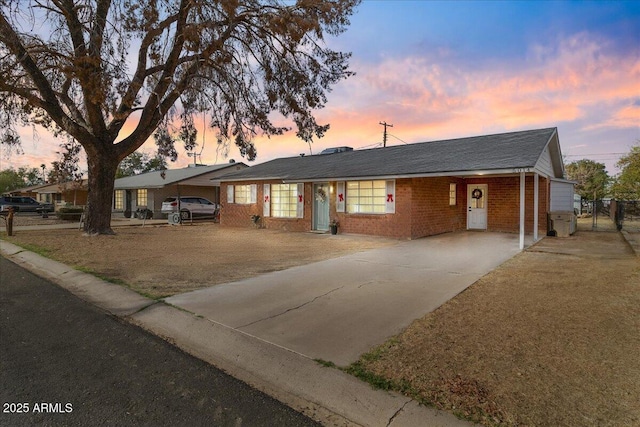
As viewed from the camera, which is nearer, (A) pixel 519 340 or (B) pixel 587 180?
(A) pixel 519 340

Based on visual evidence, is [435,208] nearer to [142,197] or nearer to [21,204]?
[142,197]

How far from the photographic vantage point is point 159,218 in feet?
95.7

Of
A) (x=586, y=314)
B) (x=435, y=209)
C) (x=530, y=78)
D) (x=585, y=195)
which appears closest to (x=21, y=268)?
(x=586, y=314)

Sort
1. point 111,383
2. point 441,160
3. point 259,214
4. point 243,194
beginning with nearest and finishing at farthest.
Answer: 1. point 111,383
2. point 441,160
3. point 259,214
4. point 243,194

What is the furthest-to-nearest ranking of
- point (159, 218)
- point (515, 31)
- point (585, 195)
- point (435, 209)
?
point (585, 195) → point (159, 218) → point (435, 209) → point (515, 31)

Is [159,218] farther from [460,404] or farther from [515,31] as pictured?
[460,404]

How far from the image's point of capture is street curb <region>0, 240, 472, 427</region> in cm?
277

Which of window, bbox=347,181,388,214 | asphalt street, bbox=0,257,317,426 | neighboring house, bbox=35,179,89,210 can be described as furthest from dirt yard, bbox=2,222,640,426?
neighboring house, bbox=35,179,89,210

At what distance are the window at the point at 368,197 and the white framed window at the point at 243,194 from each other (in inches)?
256

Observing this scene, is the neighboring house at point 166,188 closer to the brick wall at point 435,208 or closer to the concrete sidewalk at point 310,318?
the brick wall at point 435,208

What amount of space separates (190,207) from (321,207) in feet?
43.5

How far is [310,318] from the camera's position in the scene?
4.89 metres

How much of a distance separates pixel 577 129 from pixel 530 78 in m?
12.1

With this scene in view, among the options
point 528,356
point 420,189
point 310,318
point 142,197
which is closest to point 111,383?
point 310,318
